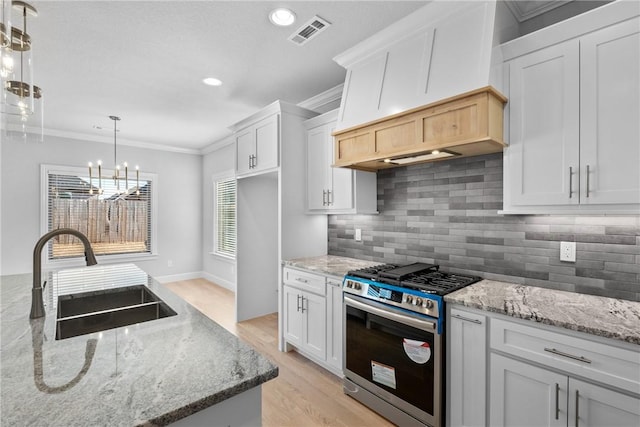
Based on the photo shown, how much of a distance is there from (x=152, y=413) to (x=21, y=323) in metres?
1.04

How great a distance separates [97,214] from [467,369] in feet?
20.2

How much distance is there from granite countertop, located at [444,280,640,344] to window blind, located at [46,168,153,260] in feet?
16.6

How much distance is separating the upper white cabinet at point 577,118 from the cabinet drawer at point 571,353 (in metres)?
0.72

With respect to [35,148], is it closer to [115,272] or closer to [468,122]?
[115,272]

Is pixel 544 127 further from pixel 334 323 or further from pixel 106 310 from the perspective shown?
pixel 106 310

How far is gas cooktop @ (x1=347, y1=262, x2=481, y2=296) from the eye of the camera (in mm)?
1985

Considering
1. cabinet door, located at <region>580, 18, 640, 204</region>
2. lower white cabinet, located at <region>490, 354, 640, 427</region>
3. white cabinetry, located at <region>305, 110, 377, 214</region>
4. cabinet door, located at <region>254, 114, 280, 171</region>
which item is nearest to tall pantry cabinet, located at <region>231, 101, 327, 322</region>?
cabinet door, located at <region>254, 114, 280, 171</region>

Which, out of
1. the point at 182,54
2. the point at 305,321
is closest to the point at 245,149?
the point at 182,54

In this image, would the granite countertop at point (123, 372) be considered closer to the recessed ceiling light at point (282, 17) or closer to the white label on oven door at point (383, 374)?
the white label on oven door at point (383, 374)

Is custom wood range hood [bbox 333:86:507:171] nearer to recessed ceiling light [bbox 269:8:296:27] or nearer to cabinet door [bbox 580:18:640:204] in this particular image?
cabinet door [bbox 580:18:640:204]

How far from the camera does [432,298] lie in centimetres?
188

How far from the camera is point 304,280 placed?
298 cm

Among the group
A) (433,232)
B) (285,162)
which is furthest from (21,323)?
(433,232)

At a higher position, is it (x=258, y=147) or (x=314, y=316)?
(x=258, y=147)
